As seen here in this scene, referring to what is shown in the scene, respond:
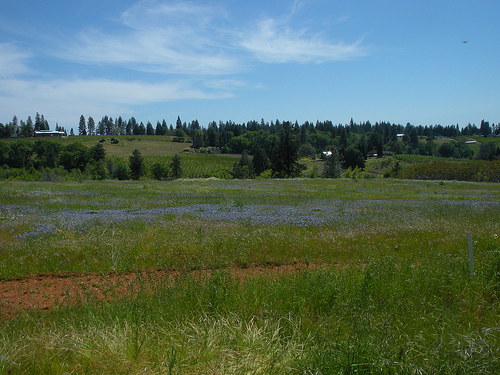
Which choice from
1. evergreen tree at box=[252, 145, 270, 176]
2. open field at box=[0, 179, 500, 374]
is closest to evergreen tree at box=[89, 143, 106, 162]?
evergreen tree at box=[252, 145, 270, 176]

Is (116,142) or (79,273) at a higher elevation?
(116,142)

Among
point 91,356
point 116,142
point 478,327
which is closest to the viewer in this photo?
point 91,356

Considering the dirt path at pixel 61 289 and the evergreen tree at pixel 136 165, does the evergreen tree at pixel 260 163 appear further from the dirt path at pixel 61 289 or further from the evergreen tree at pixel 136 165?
the dirt path at pixel 61 289

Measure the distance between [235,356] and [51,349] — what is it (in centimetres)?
214

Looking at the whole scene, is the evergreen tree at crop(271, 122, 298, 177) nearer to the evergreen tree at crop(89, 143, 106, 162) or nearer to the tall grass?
the evergreen tree at crop(89, 143, 106, 162)

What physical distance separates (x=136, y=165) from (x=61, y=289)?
351 feet

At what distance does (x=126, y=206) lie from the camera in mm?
17891

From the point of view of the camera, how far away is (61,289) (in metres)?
6.32

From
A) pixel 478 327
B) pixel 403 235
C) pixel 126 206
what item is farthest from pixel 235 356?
pixel 126 206

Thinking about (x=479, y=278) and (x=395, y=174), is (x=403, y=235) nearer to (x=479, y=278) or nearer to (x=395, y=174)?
(x=479, y=278)

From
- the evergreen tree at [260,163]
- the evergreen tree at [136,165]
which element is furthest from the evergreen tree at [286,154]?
the evergreen tree at [136,165]

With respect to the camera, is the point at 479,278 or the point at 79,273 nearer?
the point at 479,278

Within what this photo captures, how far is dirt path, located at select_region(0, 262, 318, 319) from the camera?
5.46 meters

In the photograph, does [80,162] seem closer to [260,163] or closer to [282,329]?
[260,163]
